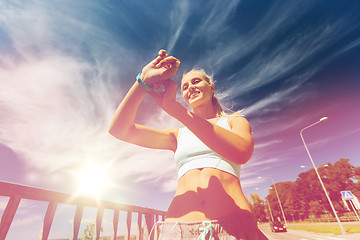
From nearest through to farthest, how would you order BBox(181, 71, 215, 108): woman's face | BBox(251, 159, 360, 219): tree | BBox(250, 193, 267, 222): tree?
BBox(181, 71, 215, 108): woman's face
BBox(251, 159, 360, 219): tree
BBox(250, 193, 267, 222): tree

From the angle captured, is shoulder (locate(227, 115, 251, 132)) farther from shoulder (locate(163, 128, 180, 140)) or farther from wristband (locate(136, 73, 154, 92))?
wristband (locate(136, 73, 154, 92))

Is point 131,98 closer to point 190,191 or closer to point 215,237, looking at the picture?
point 190,191

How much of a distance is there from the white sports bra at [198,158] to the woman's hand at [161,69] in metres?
0.57

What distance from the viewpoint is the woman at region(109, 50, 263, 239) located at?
36.1 inches

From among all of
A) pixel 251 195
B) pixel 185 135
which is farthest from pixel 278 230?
pixel 251 195

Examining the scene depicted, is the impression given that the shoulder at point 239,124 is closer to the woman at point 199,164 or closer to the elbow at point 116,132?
the woman at point 199,164

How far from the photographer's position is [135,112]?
1265 mm

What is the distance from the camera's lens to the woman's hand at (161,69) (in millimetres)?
1010

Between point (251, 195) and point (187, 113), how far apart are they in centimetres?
6398

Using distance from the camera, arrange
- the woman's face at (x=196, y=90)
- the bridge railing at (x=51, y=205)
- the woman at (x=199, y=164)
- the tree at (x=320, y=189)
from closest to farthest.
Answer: the woman at (x=199, y=164) → the bridge railing at (x=51, y=205) → the woman's face at (x=196, y=90) → the tree at (x=320, y=189)

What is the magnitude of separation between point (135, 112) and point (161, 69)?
0.43 metres

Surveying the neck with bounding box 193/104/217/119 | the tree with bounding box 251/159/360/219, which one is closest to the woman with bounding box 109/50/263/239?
the neck with bounding box 193/104/217/119

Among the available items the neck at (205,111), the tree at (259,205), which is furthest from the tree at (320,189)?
the neck at (205,111)

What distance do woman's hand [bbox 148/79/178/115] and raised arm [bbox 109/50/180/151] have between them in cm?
6
